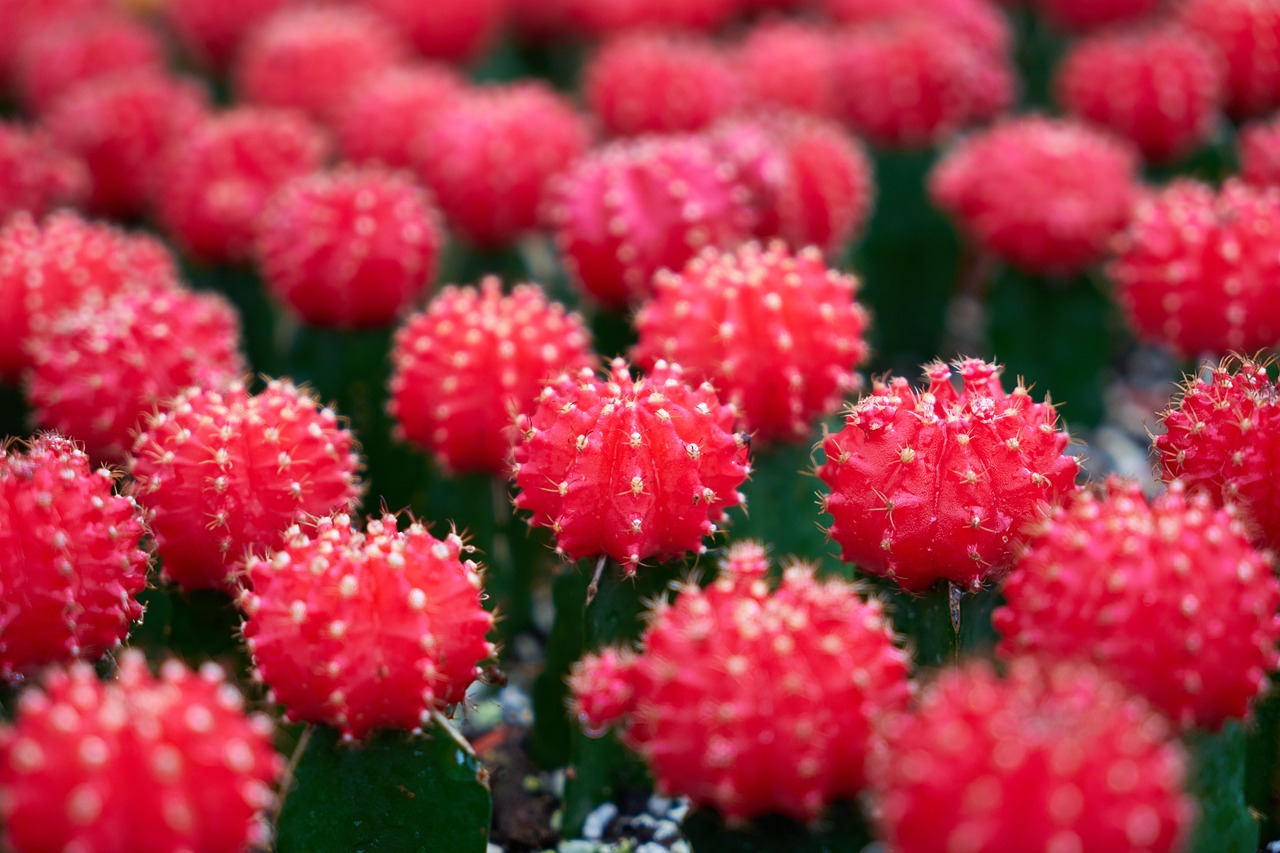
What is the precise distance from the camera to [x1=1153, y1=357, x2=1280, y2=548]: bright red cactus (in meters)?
1.62

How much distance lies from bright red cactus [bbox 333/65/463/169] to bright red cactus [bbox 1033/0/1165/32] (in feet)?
7.22

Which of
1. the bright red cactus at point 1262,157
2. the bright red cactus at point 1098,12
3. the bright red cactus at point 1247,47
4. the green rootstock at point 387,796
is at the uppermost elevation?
the bright red cactus at point 1098,12

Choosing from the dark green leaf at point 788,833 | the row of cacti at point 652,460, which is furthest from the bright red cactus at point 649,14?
the dark green leaf at point 788,833

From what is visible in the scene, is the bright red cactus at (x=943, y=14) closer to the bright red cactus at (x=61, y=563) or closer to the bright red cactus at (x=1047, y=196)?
the bright red cactus at (x=1047, y=196)

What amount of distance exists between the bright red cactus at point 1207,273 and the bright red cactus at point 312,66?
7.79 feet

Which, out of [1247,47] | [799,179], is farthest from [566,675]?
[1247,47]

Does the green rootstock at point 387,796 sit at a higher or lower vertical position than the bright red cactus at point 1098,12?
lower

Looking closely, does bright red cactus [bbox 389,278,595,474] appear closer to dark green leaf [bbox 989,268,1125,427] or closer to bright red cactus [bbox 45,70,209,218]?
dark green leaf [bbox 989,268,1125,427]

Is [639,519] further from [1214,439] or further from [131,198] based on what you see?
[131,198]

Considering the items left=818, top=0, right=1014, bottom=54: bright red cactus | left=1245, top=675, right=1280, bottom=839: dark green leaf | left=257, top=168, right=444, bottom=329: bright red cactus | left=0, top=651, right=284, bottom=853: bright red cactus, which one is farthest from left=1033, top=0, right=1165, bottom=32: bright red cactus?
left=0, top=651, right=284, bottom=853: bright red cactus

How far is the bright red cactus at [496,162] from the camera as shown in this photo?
9.18 feet

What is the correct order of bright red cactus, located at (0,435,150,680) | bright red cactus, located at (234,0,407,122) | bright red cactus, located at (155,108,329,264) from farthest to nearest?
bright red cactus, located at (234,0,407,122) → bright red cactus, located at (155,108,329,264) → bright red cactus, located at (0,435,150,680)

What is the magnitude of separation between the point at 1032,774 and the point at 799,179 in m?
1.80

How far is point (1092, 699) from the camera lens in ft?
3.74
